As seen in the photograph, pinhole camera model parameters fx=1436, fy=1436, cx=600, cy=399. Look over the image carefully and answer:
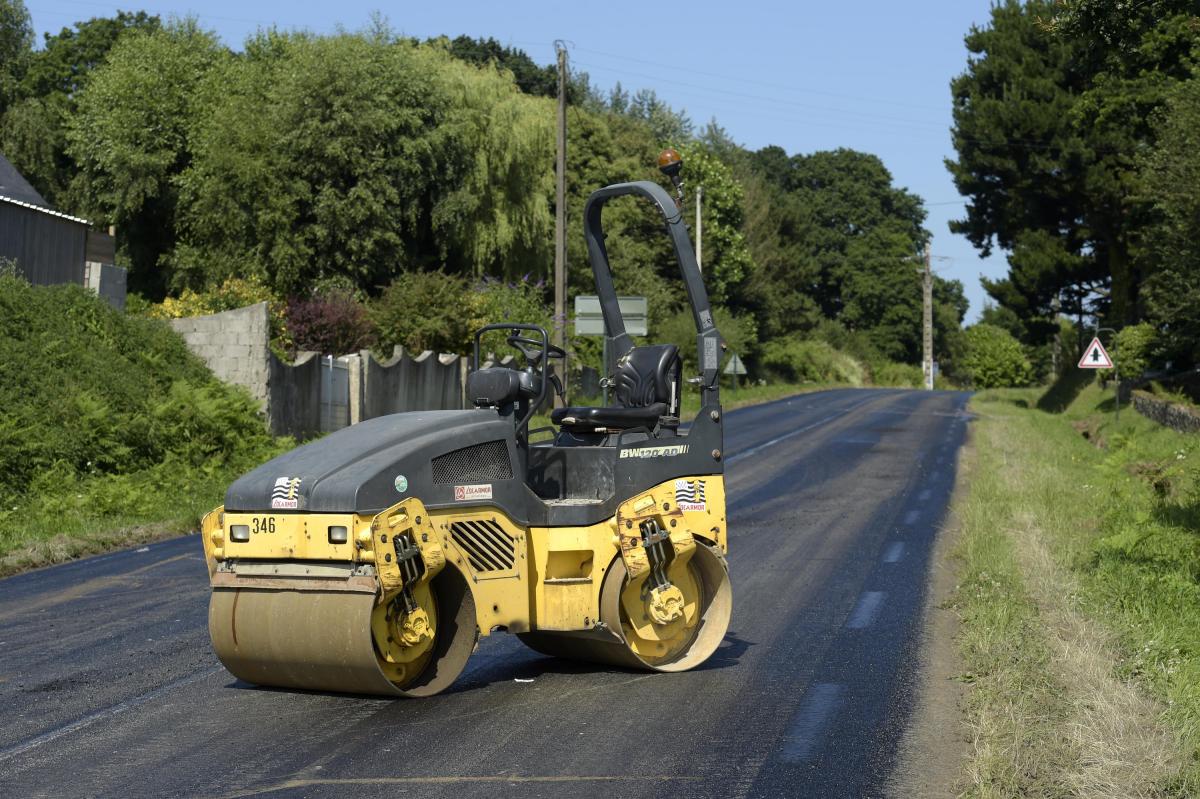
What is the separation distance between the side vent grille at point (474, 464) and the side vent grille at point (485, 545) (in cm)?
26

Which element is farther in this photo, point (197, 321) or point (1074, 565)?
point (197, 321)

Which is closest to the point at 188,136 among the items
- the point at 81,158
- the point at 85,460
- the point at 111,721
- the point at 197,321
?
the point at 81,158

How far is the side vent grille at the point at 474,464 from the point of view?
8.06m

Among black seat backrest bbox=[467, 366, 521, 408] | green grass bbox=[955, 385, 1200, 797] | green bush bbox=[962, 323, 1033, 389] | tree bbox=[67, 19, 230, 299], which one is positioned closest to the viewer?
Answer: green grass bbox=[955, 385, 1200, 797]

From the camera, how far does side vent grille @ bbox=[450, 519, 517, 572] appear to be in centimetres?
810

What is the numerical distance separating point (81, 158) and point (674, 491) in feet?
130

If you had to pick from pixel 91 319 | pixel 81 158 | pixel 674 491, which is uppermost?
pixel 81 158

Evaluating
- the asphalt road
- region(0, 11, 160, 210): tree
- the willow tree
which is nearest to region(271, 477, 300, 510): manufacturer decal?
the asphalt road

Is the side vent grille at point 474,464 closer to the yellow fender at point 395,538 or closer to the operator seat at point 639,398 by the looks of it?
the yellow fender at point 395,538

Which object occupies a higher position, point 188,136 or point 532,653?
point 188,136

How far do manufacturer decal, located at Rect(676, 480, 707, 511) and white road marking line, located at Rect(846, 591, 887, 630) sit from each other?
7.72 feet

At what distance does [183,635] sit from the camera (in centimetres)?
1029

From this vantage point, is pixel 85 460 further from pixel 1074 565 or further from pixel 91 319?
pixel 1074 565

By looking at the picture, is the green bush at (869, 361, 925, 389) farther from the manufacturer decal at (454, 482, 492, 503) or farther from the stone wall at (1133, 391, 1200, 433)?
the manufacturer decal at (454, 482, 492, 503)
